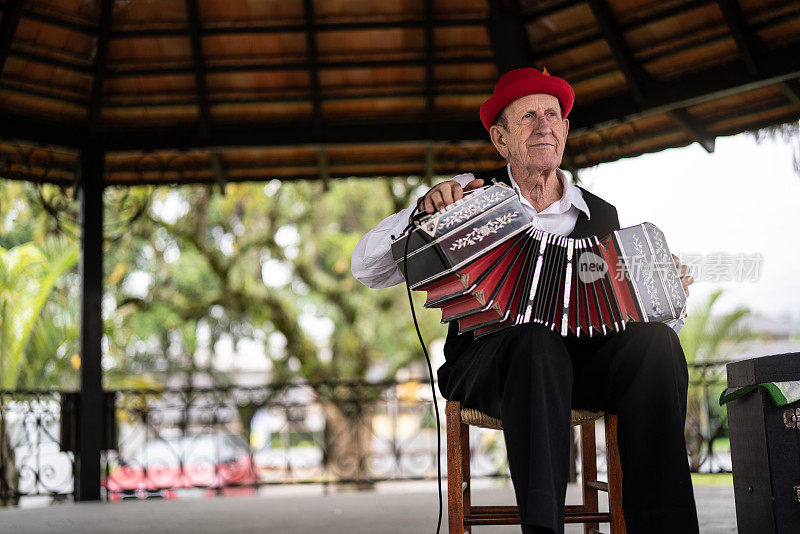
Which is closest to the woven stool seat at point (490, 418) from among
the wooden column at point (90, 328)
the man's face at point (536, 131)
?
the man's face at point (536, 131)

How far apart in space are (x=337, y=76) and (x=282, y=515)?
107 inches

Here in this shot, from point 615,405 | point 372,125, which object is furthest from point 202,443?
point 615,405

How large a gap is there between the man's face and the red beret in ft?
0.06

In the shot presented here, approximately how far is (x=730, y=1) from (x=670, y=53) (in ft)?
1.38

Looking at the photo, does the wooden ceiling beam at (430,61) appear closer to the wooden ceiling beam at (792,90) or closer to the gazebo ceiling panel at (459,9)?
the gazebo ceiling panel at (459,9)

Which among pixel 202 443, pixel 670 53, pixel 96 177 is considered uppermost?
pixel 670 53

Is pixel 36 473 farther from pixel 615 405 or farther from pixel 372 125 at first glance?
pixel 615 405

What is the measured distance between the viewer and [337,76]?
5039 millimetres

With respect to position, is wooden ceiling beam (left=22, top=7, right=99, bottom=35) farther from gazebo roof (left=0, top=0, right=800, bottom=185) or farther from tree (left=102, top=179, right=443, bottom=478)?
tree (left=102, top=179, right=443, bottom=478)

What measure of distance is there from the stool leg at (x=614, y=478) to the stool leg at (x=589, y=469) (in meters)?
0.36

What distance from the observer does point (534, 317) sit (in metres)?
1.97

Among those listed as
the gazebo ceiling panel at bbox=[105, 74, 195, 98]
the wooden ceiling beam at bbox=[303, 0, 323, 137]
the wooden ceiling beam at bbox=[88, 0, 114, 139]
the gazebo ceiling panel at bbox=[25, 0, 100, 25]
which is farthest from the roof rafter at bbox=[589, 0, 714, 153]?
the gazebo ceiling panel at bbox=[25, 0, 100, 25]

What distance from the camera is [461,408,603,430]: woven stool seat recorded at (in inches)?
85.7

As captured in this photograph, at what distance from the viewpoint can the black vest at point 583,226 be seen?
2334 millimetres
